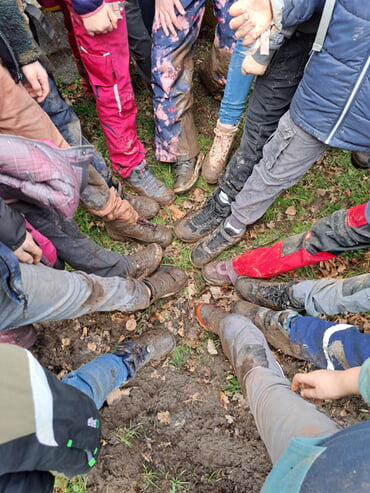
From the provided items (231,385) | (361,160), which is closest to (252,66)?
(361,160)

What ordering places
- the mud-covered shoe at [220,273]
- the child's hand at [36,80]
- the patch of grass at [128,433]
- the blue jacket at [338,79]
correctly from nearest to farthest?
1. the blue jacket at [338,79]
2. the child's hand at [36,80]
3. the patch of grass at [128,433]
4. the mud-covered shoe at [220,273]

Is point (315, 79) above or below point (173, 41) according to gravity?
above

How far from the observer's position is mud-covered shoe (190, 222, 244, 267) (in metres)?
2.98

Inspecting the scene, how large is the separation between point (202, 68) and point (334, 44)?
2.29 m

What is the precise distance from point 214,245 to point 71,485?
207 cm

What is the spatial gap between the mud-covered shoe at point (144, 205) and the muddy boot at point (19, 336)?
1403 mm

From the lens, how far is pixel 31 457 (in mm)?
1088

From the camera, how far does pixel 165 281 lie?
2861mm

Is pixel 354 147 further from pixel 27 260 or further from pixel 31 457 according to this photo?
pixel 31 457

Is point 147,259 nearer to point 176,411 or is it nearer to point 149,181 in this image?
point 149,181

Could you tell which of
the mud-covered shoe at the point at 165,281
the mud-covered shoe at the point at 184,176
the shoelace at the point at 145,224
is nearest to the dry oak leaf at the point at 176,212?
the mud-covered shoe at the point at 184,176

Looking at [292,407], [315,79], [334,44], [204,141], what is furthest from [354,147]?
[204,141]

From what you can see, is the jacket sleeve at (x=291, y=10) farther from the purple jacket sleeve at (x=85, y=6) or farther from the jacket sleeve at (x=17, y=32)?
the jacket sleeve at (x=17, y=32)

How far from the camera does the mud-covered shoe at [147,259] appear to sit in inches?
114
